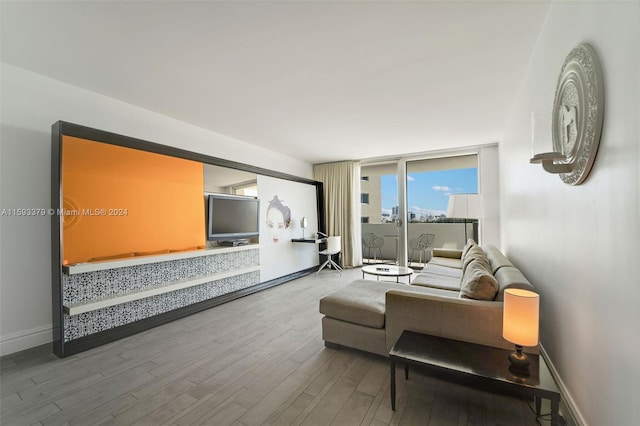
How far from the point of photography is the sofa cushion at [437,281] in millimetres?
2881

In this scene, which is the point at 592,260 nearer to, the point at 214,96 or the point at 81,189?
the point at 214,96

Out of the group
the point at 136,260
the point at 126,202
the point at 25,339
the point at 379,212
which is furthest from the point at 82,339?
the point at 379,212

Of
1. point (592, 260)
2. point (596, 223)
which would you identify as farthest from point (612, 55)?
point (592, 260)

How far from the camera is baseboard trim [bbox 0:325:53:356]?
2.33 meters

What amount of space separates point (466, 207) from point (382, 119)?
6.14ft

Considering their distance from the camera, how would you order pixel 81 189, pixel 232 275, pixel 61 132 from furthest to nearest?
pixel 232 275
pixel 81 189
pixel 61 132

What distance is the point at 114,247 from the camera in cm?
281

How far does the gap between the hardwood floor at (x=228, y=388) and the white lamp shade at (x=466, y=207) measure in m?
2.77

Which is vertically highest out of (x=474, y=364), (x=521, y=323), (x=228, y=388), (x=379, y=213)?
(x=379, y=213)

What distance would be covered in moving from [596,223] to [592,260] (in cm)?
18

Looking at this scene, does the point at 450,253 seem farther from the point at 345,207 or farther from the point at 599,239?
the point at 599,239

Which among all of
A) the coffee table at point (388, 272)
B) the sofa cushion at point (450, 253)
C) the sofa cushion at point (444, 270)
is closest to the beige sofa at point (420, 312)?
the sofa cushion at point (444, 270)

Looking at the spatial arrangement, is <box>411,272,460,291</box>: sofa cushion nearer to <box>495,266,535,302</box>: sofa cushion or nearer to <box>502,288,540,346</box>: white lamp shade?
<box>495,266,535,302</box>: sofa cushion

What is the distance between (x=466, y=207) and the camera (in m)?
4.09
